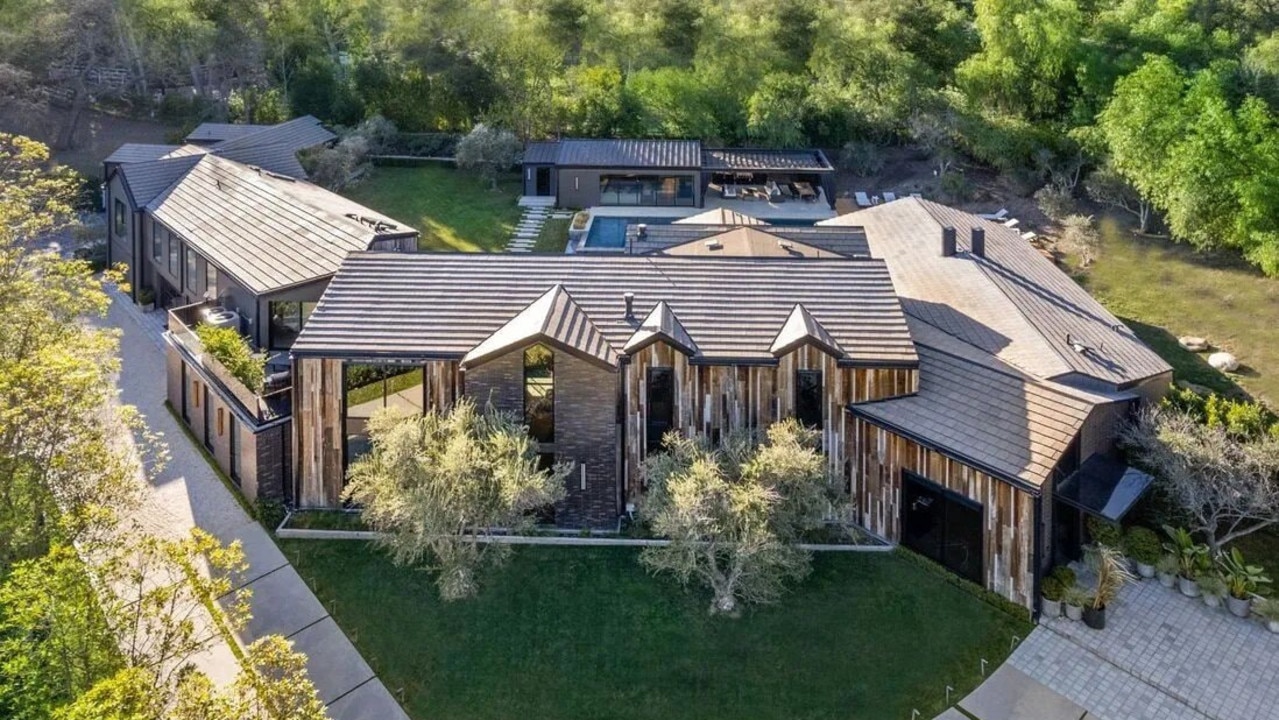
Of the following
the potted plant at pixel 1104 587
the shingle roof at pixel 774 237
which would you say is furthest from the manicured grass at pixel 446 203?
the potted plant at pixel 1104 587

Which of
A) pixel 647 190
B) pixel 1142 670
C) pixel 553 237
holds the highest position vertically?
pixel 647 190

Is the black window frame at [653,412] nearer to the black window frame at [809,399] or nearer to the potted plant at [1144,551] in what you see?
the black window frame at [809,399]

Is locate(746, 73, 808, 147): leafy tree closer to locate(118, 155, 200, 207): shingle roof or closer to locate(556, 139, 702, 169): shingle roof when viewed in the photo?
locate(556, 139, 702, 169): shingle roof

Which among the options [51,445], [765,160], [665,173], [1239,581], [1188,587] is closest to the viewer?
[51,445]

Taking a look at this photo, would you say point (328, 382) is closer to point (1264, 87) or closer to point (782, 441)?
point (782, 441)

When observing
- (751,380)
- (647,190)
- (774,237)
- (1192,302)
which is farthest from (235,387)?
(1192,302)

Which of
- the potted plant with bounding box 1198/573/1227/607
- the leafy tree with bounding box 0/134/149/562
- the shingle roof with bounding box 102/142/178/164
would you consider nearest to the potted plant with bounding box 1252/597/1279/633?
the potted plant with bounding box 1198/573/1227/607

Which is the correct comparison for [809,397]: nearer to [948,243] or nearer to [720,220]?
[948,243]

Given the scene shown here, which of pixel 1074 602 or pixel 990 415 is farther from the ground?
pixel 990 415
